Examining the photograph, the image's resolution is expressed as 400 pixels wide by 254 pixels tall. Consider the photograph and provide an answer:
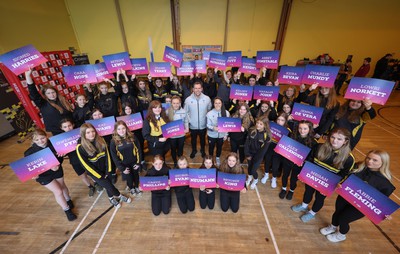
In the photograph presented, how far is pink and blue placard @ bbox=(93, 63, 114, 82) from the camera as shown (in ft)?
12.4

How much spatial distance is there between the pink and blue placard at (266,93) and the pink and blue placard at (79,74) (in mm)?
3558

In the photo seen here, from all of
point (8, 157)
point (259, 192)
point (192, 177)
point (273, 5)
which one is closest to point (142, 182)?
point (192, 177)

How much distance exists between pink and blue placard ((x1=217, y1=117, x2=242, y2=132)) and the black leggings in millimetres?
1875

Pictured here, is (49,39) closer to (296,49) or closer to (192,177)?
(192,177)

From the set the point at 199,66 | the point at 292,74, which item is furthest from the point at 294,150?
the point at 199,66

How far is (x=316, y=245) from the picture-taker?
265cm

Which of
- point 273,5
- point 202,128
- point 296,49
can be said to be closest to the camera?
point 202,128

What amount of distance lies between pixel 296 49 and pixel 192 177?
10385 millimetres

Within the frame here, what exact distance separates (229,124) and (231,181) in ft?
3.79

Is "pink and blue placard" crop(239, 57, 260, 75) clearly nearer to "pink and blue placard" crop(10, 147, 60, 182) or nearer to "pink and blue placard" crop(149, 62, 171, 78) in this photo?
"pink and blue placard" crop(149, 62, 171, 78)

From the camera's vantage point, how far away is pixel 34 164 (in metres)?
2.48

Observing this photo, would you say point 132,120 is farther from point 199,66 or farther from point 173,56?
point 199,66

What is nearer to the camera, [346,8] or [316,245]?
[316,245]

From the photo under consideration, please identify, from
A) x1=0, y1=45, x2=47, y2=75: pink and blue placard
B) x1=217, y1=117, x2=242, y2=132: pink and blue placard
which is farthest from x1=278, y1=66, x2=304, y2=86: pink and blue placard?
x1=0, y1=45, x2=47, y2=75: pink and blue placard
